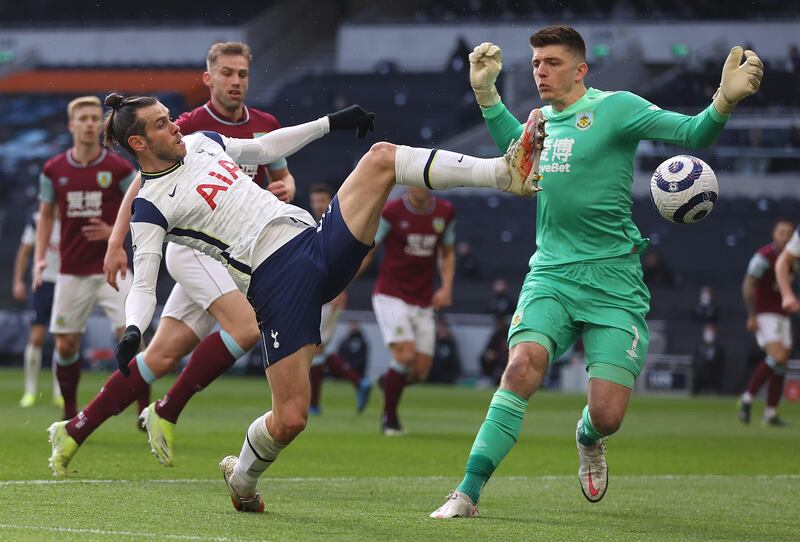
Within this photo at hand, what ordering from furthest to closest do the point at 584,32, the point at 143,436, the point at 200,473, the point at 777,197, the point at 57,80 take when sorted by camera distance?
the point at 57,80, the point at 584,32, the point at 777,197, the point at 143,436, the point at 200,473

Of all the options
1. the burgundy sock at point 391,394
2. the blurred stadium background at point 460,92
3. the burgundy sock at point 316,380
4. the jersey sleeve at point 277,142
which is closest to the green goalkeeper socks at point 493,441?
the jersey sleeve at point 277,142

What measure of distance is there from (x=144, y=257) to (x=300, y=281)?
2.44 ft

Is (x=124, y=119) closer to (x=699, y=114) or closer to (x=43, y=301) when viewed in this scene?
(x=699, y=114)

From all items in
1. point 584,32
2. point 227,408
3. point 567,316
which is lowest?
point 227,408

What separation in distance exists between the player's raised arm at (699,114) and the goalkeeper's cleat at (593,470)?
5.47ft

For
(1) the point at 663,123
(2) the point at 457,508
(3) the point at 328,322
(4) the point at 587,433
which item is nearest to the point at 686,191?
(1) the point at 663,123

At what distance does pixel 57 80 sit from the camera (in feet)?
120

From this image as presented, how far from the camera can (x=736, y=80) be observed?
625cm

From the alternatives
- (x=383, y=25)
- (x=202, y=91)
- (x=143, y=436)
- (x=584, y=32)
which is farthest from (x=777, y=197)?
(x=143, y=436)

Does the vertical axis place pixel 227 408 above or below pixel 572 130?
below

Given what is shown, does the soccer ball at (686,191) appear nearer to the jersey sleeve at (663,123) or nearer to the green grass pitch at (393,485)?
the jersey sleeve at (663,123)

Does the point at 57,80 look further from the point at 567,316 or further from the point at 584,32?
the point at 567,316

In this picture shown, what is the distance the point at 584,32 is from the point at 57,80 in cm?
1478

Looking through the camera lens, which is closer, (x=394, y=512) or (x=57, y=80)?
(x=394, y=512)
